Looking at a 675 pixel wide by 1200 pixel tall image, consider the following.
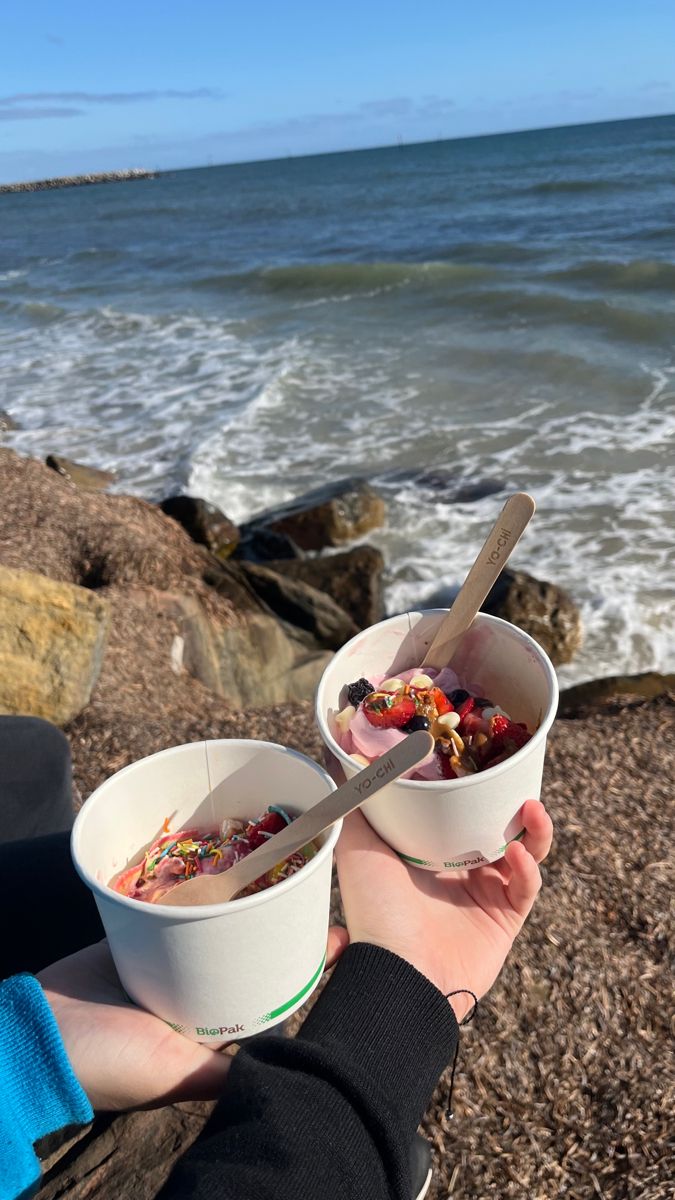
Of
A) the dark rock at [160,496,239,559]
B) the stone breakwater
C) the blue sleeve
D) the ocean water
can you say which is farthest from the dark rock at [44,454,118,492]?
the stone breakwater

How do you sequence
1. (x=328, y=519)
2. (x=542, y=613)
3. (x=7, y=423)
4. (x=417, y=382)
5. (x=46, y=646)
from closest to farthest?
(x=46, y=646)
(x=542, y=613)
(x=328, y=519)
(x=7, y=423)
(x=417, y=382)

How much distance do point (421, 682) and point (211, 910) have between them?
2.36ft

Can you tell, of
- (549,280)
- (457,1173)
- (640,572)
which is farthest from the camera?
(549,280)

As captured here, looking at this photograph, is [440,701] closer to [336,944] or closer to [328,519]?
[336,944]

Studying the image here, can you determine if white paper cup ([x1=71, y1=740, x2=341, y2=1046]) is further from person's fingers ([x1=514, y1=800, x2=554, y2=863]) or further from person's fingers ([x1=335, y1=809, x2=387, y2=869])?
person's fingers ([x1=514, y1=800, x2=554, y2=863])

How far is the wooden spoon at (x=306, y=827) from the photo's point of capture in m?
1.32

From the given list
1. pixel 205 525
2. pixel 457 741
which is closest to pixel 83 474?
pixel 205 525

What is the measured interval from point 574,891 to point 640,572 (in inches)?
196

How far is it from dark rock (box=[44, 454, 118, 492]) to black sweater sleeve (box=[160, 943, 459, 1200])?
7968 millimetres

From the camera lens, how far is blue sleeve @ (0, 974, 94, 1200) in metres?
1.26

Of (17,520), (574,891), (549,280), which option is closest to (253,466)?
(17,520)

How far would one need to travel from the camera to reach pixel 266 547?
7.78 metres

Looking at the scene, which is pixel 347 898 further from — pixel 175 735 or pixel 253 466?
pixel 253 466

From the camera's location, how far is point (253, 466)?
10.1 m
